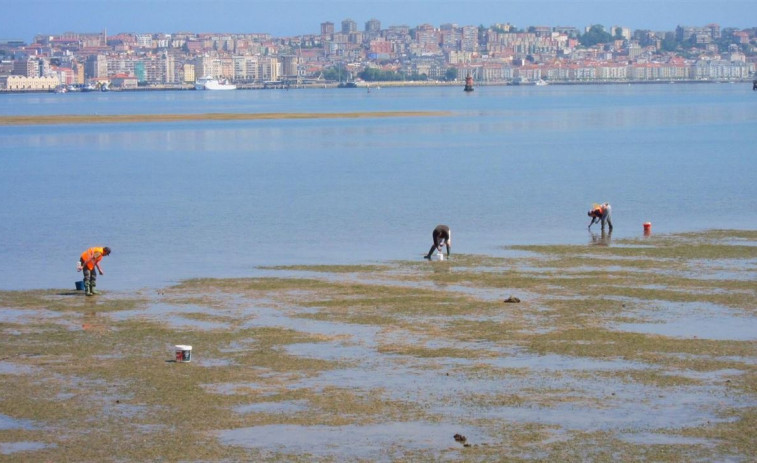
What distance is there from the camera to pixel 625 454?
13594 mm

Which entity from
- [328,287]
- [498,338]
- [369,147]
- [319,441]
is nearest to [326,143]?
[369,147]

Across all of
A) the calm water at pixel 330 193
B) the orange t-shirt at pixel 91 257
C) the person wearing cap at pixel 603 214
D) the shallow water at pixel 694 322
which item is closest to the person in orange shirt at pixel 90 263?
the orange t-shirt at pixel 91 257

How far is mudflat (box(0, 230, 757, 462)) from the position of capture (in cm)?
1419

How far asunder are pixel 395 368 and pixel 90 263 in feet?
28.2

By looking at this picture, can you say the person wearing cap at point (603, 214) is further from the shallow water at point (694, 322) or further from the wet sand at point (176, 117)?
the wet sand at point (176, 117)

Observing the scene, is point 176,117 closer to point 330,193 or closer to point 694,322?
point 330,193

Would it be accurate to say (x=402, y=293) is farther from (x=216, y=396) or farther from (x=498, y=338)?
(x=216, y=396)

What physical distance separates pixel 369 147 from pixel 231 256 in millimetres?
48441

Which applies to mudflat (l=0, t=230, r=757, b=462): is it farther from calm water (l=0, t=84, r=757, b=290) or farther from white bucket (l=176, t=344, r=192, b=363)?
calm water (l=0, t=84, r=757, b=290)

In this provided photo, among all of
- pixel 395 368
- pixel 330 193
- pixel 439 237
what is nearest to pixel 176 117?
pixel 330 193

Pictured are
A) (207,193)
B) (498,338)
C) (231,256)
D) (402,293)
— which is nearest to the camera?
(498,338)

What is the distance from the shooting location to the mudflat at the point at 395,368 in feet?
46.5

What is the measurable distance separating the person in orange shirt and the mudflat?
32 cm

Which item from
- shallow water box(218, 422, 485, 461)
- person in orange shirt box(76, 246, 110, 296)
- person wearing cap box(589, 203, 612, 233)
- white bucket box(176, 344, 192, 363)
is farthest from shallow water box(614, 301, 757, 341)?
person wearing cap box(589, 203, 612, 233)
